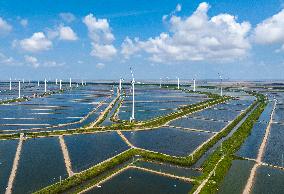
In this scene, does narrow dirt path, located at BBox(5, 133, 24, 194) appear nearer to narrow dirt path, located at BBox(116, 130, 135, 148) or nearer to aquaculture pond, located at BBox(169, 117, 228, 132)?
narrow dirt path, located at BBox(116, 130, 135, 148)

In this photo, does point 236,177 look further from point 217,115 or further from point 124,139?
point 217,115

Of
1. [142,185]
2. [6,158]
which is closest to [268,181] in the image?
[142,185]

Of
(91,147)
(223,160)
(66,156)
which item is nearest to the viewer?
(223,160)

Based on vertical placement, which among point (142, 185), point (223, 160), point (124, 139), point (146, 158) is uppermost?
point (124, 139)

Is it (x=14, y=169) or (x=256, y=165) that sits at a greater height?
(x=256, y=165)

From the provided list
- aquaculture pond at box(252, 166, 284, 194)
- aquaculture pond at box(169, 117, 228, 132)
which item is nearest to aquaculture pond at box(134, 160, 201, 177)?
aquaculture pond at box(252, 166, 284, 194)

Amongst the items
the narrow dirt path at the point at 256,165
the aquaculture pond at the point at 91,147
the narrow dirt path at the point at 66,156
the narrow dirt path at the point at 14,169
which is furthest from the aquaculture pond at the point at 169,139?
the narrow dirt path at the point at 14,169

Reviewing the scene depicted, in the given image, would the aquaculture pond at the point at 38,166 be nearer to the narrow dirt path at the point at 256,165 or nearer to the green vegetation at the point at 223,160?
the green vegetation at the point at 223,160
